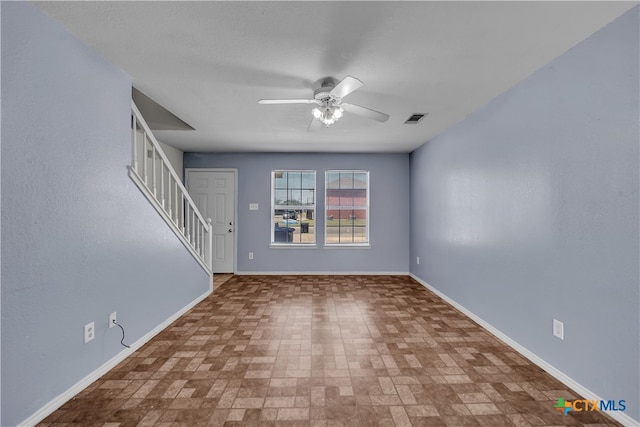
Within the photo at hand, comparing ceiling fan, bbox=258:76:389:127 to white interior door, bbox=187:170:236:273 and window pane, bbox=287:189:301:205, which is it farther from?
white interior door, bbox=187:170:236:273

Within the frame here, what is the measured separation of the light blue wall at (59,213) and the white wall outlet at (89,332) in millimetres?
40

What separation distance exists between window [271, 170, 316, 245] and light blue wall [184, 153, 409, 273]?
16 cm

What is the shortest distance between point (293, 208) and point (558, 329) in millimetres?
4368

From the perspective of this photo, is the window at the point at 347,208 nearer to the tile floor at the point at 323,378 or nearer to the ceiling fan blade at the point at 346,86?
the tile floor at the point at 323,378

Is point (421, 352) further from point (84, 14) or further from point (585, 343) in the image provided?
point (84, 14)

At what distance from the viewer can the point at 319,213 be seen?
561 cm

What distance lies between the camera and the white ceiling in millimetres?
1604

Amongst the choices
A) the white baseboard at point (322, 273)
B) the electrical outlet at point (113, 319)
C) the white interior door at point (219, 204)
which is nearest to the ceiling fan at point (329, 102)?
the electrical outlet at point (113, 319)

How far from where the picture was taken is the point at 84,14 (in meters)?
1.66

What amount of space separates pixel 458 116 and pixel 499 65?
1208 mm

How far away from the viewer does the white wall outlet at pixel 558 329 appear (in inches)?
81.2

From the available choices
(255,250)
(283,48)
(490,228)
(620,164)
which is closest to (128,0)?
(283,48)

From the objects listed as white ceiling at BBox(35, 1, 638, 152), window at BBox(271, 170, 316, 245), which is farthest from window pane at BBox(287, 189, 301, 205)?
white ceiling at BBox(35, 1, 638, 152)

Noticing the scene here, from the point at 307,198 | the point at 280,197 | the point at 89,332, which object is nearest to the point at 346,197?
the point at 307,198
